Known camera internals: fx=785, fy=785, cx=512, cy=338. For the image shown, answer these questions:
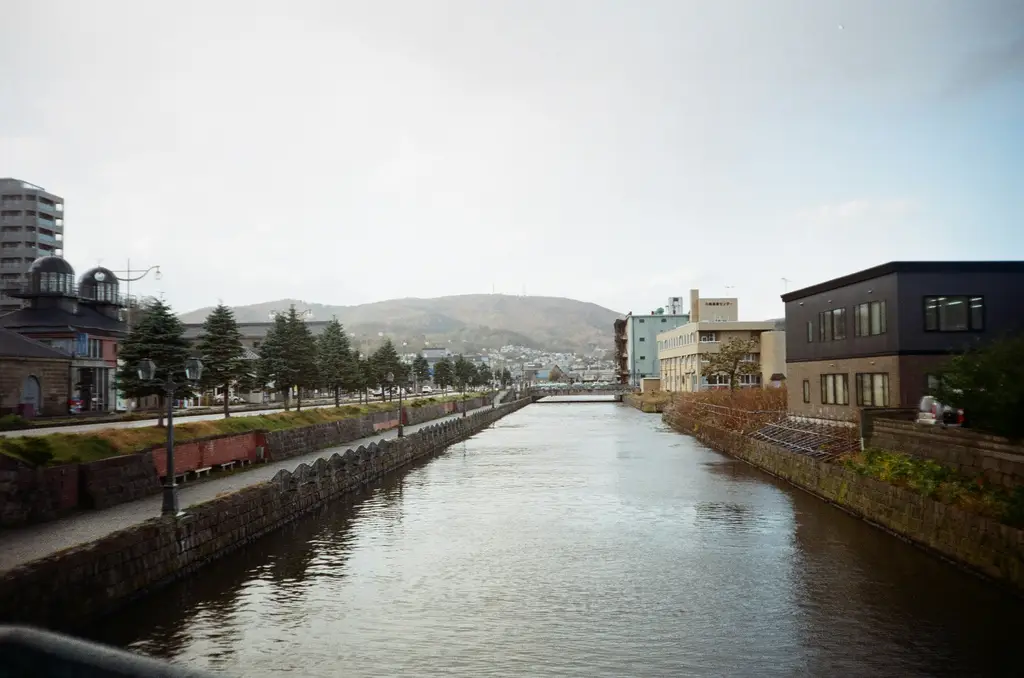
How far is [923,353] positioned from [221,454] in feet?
116

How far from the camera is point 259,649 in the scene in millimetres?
15742

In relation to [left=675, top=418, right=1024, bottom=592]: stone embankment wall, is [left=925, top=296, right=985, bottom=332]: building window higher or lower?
higher

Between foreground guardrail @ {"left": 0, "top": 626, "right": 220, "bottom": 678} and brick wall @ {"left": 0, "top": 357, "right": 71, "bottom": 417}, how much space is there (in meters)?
55.0

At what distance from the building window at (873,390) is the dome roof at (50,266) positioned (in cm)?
6962

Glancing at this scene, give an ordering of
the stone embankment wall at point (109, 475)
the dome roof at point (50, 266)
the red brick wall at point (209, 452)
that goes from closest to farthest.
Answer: the stone embankment wall at point (109, 475) < the red brick wall at point (209, 452) < the dome roof at point (50, 266)

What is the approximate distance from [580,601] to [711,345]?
4032 inches

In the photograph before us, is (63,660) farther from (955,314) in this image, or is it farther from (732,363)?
(732,363)

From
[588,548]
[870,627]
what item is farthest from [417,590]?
[870,627]

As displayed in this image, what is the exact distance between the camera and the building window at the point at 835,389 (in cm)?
4800

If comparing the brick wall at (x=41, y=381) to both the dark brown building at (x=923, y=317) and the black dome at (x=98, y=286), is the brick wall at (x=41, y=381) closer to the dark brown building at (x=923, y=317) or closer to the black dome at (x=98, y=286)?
the black dome at (x=98, y=286)

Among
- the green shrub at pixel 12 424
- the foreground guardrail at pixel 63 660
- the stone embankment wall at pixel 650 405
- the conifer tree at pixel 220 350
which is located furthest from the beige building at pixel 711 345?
the foreground guardrail at pixel 63 660

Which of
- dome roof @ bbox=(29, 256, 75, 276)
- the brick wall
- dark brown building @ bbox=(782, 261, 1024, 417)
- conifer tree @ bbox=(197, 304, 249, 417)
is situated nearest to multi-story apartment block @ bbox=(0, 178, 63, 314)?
dome roof @ bbox=(29, 256, 75, 276)

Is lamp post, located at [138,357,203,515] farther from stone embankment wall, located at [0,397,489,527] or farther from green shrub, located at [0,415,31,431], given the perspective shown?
green shrub, located at [0,415,31,431]

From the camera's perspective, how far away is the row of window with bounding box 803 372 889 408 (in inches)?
1700
